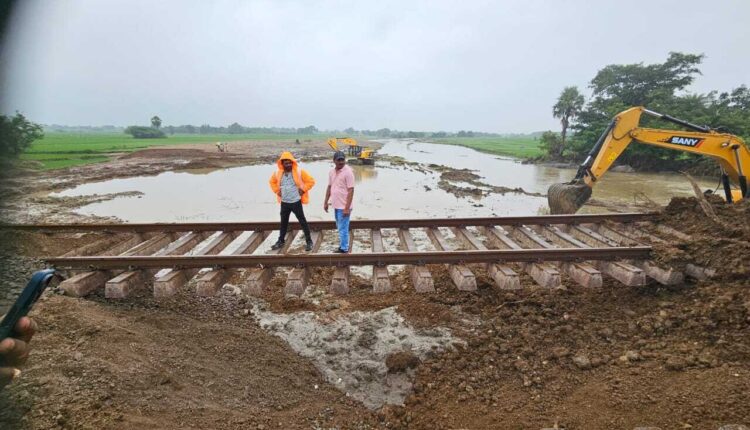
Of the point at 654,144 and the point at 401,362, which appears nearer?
the point at 401,362

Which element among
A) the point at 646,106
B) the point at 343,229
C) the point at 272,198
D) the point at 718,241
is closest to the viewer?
the point at 718,241

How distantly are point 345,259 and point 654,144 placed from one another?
7140mm

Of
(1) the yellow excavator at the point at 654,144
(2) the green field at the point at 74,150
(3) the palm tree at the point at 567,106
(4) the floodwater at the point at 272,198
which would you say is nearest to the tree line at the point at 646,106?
(3) the palm tree at the point at 567,106

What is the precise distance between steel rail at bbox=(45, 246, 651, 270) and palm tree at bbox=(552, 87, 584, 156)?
1521 inches

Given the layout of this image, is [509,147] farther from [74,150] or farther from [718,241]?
[718,241]

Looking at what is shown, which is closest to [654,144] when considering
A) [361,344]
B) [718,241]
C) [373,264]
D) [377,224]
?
[718,241]

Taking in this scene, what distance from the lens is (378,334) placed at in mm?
4625

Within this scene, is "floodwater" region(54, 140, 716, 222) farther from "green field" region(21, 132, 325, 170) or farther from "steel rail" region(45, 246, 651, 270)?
"steel rail" region(45, 246, 651, 270)

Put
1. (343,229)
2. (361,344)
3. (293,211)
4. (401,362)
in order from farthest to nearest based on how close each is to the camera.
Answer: (293,211) < (343,229) < (361,344) < (401,362)

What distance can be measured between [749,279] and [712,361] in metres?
1.23

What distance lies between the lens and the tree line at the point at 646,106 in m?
27.8

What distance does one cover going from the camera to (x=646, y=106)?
32594 millimetres

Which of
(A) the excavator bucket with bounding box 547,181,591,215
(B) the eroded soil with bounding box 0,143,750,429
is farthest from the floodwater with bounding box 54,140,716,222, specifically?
(B) the eroded soil with bounding box 0,143,750,429

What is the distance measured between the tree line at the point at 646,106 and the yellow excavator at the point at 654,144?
72.9 ft
